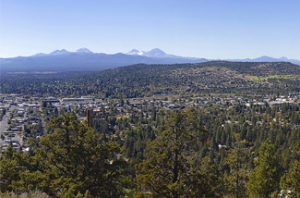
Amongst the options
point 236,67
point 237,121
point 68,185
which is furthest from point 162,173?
point 236,67

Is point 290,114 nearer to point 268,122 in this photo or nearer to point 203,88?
point 268,122

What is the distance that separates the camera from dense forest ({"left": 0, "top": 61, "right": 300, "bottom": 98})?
456ft

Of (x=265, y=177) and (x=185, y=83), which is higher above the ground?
(x=265, y=177)

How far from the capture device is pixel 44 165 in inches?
495

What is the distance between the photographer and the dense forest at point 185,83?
456 ft

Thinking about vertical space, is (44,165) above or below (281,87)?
above

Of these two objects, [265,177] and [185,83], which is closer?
[265,177]

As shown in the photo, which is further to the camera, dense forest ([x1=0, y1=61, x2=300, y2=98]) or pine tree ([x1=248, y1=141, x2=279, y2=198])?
dense forest ([x1=0, y1=61, x2=300, y2=98])

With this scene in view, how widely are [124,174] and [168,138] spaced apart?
1747mm

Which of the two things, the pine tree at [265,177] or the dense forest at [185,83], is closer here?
the pine tree at [265,177]

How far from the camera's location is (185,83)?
161 metres

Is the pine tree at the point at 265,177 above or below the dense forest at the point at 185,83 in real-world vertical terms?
above

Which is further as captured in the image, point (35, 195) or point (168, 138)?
point (168, 138)

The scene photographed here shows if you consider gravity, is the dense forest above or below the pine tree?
below
